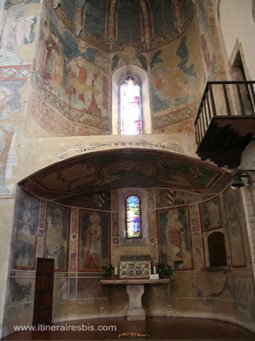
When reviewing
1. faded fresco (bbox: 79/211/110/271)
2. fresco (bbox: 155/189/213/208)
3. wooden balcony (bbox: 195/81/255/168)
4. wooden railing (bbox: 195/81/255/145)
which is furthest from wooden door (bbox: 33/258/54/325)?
wooden railing (bbox: 195/81/255/145)

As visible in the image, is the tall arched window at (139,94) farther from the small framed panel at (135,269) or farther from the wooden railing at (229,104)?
the small framed panel at (135,269)

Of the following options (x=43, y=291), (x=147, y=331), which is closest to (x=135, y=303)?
(x=147, y=331)

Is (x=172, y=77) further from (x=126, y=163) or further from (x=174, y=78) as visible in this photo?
(x=126, y=163)

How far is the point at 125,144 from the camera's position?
27.5ft

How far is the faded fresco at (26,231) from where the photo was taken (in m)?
8.27

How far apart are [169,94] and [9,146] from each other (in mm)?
7107

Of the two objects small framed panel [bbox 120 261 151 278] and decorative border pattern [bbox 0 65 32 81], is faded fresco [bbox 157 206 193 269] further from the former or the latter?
decorative border pattern [bbox 0 65 32 81]

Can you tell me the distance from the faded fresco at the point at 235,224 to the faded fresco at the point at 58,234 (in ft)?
18.2

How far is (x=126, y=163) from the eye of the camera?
9.35 meters

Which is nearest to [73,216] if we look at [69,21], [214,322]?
[214,322]

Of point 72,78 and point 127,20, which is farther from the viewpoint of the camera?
point 127,20

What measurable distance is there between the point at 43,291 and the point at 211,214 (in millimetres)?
6029

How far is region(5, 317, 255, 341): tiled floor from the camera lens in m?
7.01

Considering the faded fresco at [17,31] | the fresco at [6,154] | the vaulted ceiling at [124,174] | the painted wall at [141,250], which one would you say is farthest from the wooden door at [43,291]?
the faded fresco at [17,31]
